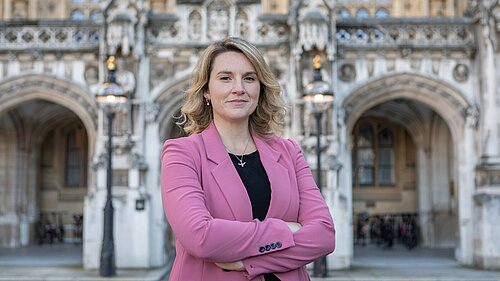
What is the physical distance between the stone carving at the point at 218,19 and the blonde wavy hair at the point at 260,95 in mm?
14148

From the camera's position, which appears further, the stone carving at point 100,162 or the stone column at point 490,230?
the stone carving at point 100,162

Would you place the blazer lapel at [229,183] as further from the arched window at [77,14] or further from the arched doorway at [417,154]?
the arched window at [77,14]

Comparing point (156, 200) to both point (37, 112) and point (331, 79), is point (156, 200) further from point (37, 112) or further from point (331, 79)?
point (37, 112)

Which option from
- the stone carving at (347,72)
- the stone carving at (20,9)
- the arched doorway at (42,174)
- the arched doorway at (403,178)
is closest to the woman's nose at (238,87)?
the stone carving at (347,72)

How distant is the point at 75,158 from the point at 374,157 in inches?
489

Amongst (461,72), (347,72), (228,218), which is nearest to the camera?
(228,218)

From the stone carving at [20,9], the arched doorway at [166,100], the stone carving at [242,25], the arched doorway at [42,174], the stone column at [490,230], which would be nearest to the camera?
the stone column at [490,230]

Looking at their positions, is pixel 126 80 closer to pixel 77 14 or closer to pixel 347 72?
pixel 347 72

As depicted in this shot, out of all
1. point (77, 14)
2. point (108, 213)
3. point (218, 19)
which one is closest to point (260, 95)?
point (108, 213)

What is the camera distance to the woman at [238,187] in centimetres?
233

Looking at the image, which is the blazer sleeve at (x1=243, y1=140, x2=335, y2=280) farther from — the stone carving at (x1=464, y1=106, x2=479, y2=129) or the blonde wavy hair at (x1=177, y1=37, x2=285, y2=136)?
the stone carving at (x1=464, y1=106, x2=479, y2=129)

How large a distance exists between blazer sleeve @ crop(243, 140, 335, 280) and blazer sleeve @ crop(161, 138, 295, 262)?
0.04m

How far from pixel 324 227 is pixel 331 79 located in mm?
13908

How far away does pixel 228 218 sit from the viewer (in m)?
2.43
